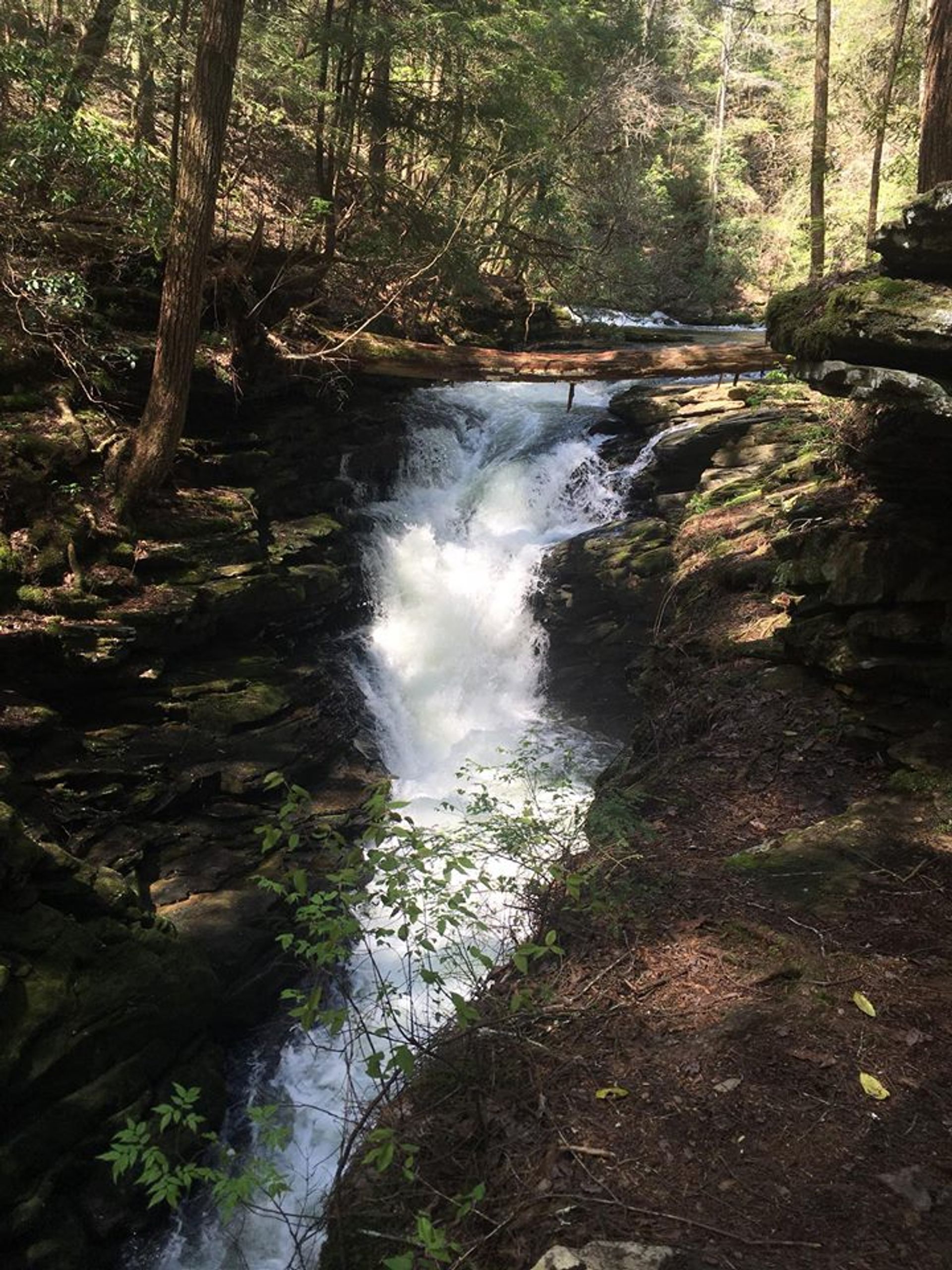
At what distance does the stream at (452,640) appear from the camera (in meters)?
6.09

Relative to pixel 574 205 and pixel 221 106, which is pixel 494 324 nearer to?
pixel 574 205

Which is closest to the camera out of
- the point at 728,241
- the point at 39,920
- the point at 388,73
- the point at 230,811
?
Answer: the point at 39,920

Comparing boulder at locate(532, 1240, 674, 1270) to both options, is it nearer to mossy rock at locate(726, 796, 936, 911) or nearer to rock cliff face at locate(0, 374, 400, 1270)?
mossy rock at locate(726, 796, 936, 911)

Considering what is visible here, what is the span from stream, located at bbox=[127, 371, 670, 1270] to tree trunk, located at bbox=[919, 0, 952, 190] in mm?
5480

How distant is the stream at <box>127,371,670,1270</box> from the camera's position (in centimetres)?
609

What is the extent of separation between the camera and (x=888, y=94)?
1247 centimetres

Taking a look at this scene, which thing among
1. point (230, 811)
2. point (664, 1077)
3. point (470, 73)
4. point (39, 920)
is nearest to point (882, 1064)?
point (664, 1077)

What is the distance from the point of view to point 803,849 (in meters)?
4.78

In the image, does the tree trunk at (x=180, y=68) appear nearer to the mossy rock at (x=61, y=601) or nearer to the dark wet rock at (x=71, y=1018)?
the mossy rock at (x=61, y=601)

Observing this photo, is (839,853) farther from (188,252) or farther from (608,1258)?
(188,252)

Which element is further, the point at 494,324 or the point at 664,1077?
the point at 494,324

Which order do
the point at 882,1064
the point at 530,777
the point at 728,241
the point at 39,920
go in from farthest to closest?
the point at 728,241, the point at 530,777, the point at 39,920, the point at 882,1064

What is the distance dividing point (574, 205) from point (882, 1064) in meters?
24.9

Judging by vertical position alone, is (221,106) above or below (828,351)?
above
